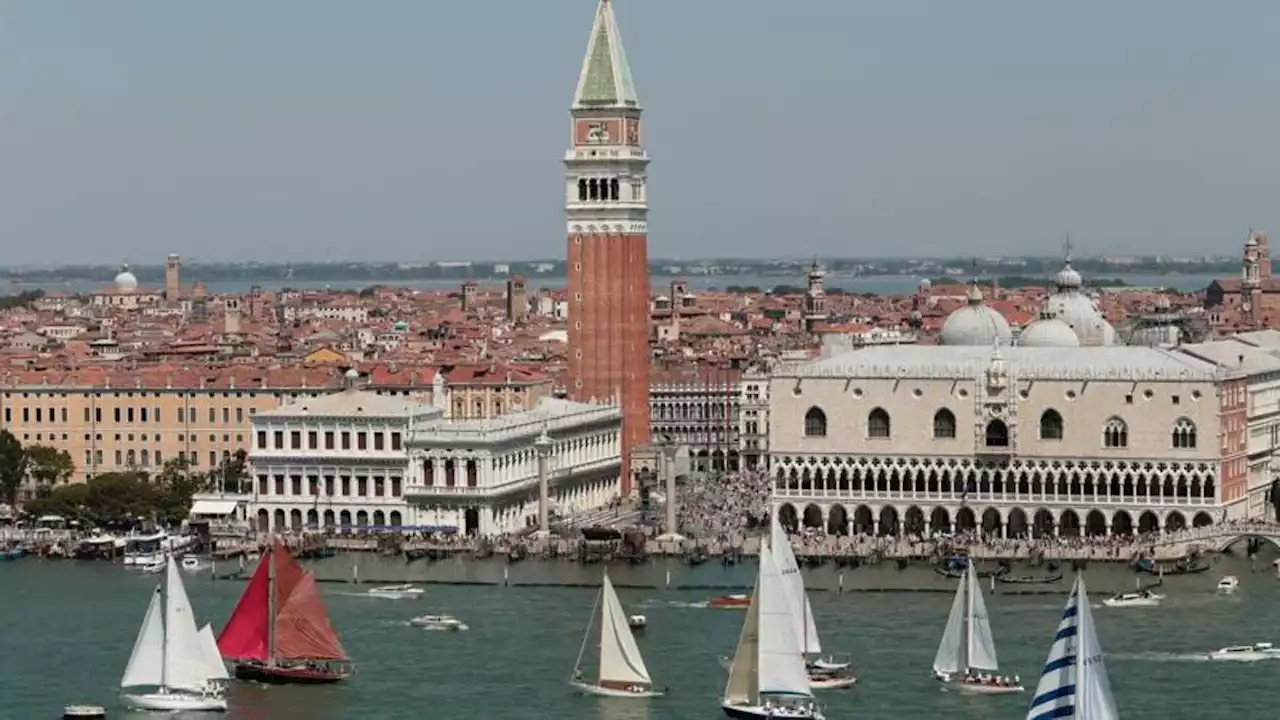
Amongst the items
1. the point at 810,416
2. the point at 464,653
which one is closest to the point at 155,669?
the point at 464,653

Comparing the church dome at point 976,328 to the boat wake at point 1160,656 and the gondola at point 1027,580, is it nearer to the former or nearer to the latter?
the gondola at point 1027,580

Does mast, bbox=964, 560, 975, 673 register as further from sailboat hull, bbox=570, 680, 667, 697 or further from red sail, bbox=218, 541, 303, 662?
red sail, bbox=218, 541, 303, 662

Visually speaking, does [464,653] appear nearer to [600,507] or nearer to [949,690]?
[949,690]

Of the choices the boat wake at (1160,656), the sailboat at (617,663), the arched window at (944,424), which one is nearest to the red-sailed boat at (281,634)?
the sailboat at (617,663)

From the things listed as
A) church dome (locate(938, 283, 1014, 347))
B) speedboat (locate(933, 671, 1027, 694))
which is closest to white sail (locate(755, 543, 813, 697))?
speedboat (locate(933, 671, 1027, 694))

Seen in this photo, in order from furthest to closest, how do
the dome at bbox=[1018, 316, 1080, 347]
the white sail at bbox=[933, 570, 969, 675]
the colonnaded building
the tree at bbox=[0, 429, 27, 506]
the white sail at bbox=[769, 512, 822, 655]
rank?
the tree at bbox=[0, 429, 27, 506] → the dome at bbox=[1018, 316, 1080, 347] → the colonnaded building → the white sail at bbox=[933, 570, 969, 675] → the white sail at bbox=[769, 512, 822, 655]

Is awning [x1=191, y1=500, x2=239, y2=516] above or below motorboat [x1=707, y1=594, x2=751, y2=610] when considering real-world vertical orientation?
above

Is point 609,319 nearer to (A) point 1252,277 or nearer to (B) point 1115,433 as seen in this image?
(B) point 1115,433
